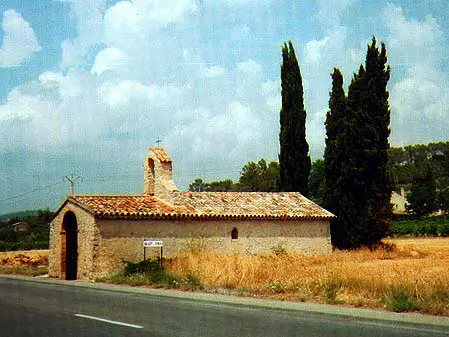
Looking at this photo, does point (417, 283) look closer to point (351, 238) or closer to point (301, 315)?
point (301, 315)

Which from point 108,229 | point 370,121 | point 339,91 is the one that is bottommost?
point 108,229

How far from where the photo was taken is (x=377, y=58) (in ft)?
108

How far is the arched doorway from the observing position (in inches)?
1057

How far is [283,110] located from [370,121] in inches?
278

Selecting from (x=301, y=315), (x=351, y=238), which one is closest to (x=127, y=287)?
(x=301, y=315)

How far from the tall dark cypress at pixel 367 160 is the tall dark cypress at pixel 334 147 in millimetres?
991

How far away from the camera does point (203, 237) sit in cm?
2728

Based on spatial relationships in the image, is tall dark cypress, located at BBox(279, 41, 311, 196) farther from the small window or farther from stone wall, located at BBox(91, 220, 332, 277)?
the small window

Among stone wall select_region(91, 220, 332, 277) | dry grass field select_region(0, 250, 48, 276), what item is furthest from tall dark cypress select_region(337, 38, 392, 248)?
dry grass field select_region(0, 250, 48, 276)

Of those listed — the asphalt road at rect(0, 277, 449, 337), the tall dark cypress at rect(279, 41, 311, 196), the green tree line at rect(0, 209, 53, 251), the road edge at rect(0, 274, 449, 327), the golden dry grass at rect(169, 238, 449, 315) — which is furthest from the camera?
the green tree line at rect(0, 209, 53, 251)

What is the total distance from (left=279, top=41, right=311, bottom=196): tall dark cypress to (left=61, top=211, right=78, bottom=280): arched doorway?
51.0 feet

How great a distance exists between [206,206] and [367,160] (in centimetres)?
1080

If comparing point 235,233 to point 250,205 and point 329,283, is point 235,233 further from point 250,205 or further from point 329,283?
point 329,283

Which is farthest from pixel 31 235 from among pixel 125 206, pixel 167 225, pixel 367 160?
pixel 367 160
